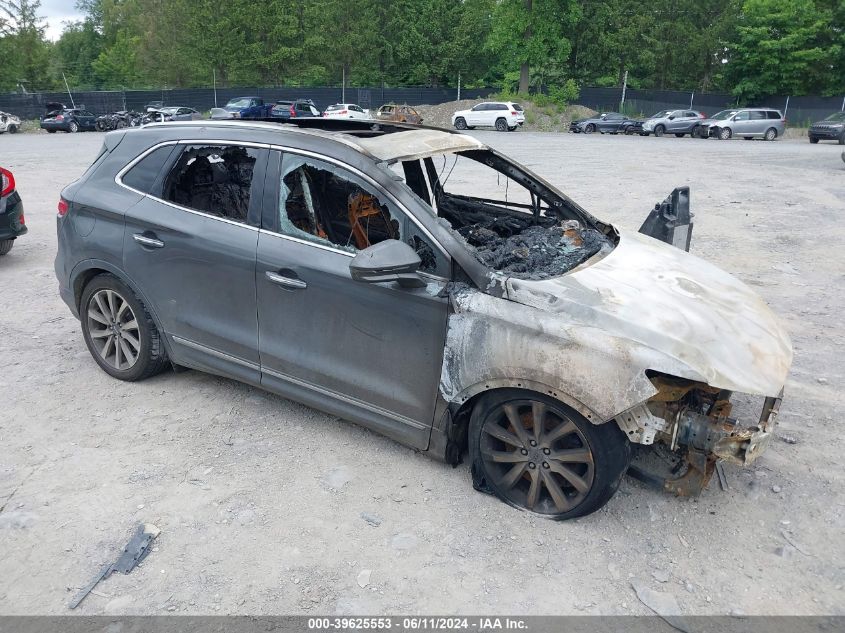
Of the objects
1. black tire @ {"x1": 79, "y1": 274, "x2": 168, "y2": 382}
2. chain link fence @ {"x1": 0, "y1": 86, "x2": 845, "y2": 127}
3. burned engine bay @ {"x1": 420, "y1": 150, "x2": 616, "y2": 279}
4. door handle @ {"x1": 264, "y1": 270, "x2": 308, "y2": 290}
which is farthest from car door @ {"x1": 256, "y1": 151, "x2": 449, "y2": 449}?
chain link fence @ {"x1": 0, "y1": 86, "x2": 845, "y2": 127}

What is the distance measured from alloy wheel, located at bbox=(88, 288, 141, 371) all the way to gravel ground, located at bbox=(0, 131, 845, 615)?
0.68 feet

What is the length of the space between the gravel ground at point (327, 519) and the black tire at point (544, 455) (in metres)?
0.13

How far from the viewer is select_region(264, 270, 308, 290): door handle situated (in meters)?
3.64

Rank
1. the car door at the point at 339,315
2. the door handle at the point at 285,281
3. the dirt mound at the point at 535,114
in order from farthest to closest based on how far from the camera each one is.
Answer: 1. the dirt mound at the point at 535,114
2. the door handle at the point at 285,281
3. the car door at the point at 339,315

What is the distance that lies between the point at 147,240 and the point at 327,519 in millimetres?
2164

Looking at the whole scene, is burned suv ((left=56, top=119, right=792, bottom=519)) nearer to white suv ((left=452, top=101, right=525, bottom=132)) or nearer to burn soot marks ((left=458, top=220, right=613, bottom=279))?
burn soot marks ((left=458, top=220, right=613, bottom=279))

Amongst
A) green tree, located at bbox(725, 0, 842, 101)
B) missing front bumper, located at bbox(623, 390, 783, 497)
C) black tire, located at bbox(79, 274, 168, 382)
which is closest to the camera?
A: missing front bumper, located at bbox(623, 390, 783, 497)

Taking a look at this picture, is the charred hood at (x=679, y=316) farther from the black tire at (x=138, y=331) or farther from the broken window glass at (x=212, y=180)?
the black tire at (x=138, y=331)

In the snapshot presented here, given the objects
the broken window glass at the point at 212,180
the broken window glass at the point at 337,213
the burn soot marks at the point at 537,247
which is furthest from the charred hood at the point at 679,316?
the broken window glass at the point at 212,180

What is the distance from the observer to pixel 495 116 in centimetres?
3703

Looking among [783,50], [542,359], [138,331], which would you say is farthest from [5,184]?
[783,50]

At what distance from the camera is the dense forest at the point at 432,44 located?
49312mm

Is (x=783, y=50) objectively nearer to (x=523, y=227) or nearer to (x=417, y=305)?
A: (x=523, y=227)

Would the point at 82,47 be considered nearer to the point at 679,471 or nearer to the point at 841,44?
the point at 841,44
